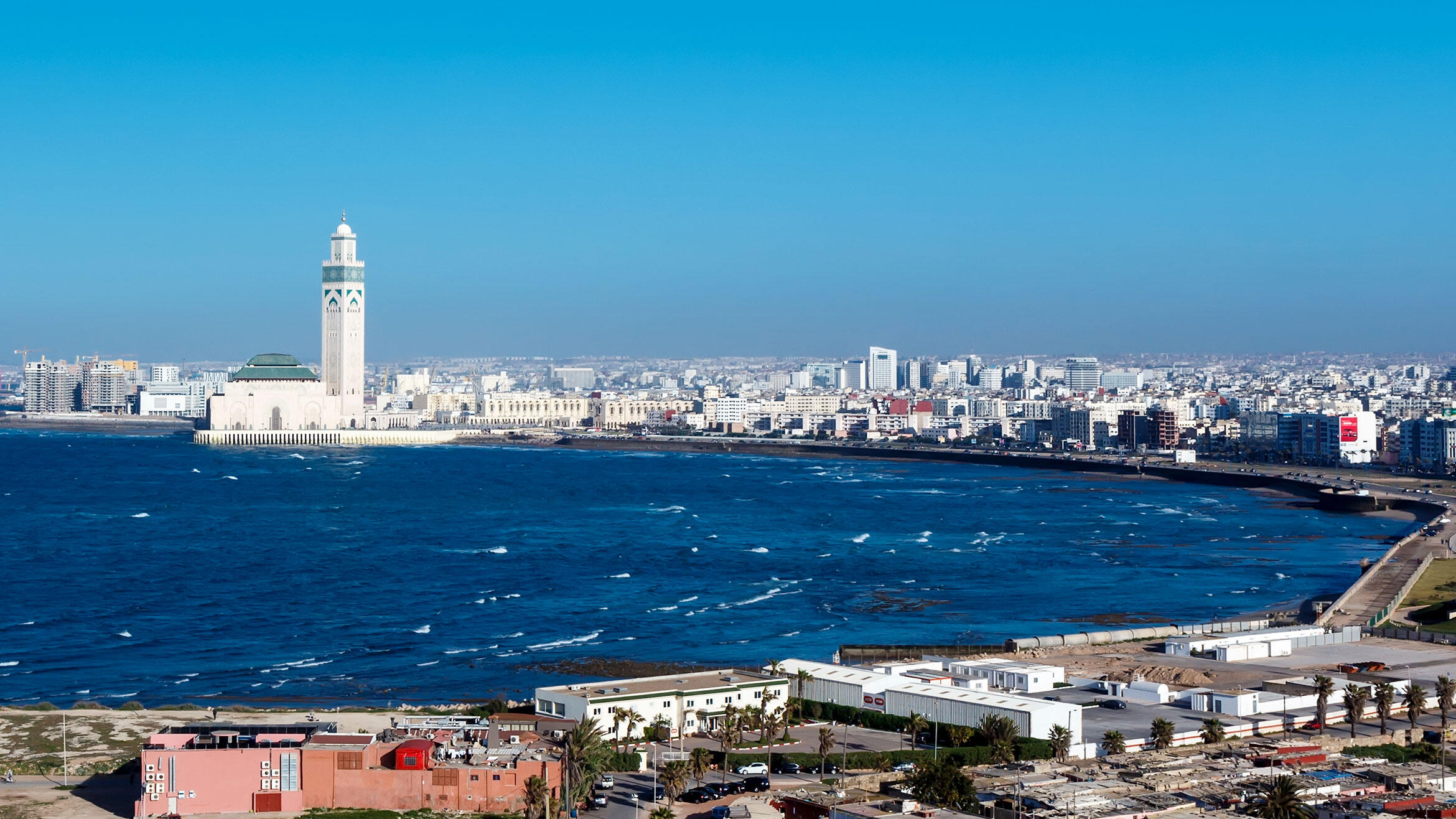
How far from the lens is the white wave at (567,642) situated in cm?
2953

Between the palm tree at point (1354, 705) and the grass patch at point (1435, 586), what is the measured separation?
1185cm

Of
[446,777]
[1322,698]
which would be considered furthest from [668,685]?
[1322,698]

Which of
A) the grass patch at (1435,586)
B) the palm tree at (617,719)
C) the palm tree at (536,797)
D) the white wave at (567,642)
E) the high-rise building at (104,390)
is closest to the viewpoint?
the palm tree at (536,797)

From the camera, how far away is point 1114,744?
19656mm

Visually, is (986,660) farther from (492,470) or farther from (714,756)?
(492,470)

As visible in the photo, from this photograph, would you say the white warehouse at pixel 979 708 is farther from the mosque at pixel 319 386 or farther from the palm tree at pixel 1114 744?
the mosque at pixel 319 386

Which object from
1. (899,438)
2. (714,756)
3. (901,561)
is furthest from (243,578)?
(899,438)

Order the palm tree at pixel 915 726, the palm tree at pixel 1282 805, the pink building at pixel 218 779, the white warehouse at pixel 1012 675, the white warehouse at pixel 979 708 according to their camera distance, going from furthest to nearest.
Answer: the white warehouse at pixel 1012 675
the white warehouse at pixel 979 708
the palm tree at pixel 915 726
the pink building at pixel 218 779
the palm tree at pixel 1282 805

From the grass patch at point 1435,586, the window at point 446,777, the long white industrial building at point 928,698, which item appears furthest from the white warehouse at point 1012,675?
the grass patch at point 1435,586

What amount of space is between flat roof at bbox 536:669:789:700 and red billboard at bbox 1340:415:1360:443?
7057cm

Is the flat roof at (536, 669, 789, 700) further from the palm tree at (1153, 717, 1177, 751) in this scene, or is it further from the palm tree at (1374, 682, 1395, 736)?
the palm tree at (1374, 682, 1395, 736)

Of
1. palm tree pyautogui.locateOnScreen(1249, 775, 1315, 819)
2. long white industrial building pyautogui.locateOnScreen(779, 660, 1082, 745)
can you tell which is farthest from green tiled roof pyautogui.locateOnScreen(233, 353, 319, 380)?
palm tree pyautogui.locateOnScreen(1249, 775, 1315, 819)

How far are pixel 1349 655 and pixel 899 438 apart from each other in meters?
95.0

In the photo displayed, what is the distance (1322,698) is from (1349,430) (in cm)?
7010
